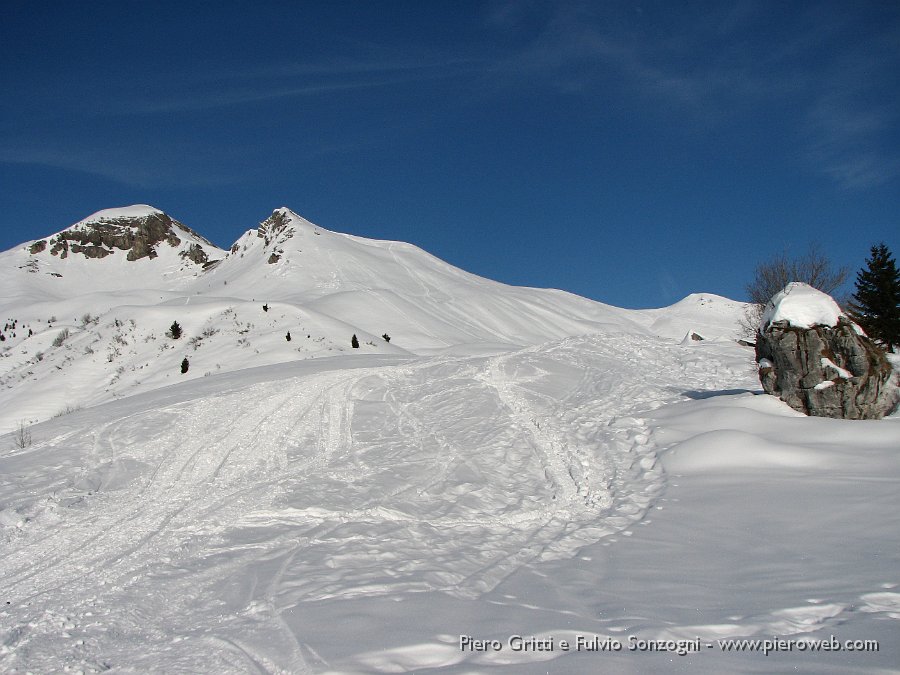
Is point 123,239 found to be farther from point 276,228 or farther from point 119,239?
point 276,228

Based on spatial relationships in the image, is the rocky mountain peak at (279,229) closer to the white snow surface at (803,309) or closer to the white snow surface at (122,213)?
the white snow surface at (122,213)

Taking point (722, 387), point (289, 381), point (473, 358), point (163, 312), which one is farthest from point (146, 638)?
point (163, 312)

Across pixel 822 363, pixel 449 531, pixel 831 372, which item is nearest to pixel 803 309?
pixel 822 363

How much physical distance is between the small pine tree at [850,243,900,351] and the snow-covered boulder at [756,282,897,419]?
19.1 m

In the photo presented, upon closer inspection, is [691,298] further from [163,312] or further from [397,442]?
[397,442]

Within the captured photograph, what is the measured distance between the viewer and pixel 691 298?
95.5 metres

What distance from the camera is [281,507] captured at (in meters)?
7.09

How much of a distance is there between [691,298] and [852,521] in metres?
98.0

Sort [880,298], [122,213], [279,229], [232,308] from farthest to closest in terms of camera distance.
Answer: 1. [122,213]
2. [279,229]
3. [232,308]
4. [880,298]

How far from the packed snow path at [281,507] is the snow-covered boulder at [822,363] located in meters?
2.77

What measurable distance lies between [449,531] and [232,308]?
31018mm

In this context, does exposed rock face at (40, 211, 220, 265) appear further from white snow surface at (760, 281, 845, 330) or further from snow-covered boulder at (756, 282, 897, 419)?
snow-covered boulder at (756, 282, 897, 419)

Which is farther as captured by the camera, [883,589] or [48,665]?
[883,589]

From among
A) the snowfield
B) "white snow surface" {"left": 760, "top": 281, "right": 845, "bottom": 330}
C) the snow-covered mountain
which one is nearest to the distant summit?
the snow-covered mountain
